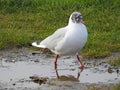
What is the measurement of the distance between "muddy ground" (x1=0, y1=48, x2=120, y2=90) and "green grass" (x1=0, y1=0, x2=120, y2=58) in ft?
1.92

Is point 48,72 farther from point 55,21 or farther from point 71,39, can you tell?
point 55,21

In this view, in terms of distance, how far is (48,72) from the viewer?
1045 cm

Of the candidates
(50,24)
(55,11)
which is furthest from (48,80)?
(55,11)

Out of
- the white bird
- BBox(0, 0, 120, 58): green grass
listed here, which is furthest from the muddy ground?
Result: BBox(0, 0, 120, 58): green grass

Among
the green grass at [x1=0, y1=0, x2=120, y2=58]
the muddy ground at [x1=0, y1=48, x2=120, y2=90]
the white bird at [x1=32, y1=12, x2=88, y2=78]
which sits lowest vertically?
the muddy ground at [x1=0, y1=48, x2=120, y2=90]

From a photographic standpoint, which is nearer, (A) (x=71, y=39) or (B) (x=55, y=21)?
(A) (x=71, y=39)

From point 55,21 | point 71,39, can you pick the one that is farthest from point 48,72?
point 55,21

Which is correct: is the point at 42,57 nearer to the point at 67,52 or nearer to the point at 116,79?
the point at 67,52

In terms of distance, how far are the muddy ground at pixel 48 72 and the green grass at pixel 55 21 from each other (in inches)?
23.1

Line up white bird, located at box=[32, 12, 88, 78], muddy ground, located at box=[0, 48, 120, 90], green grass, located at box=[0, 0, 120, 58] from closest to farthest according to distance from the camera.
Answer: muddy ground, located at box=[0, 48, 120, 90]
white bird, located at box=[32, 12, 88, 78]
green grass, located at box=[0, 0, 120, 58]

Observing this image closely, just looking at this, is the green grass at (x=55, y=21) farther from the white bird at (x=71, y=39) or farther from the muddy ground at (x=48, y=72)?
the white bird at (x=71, y=39)

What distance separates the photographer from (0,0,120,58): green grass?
41.0 ft

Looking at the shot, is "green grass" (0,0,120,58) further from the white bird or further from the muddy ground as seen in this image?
the white bird

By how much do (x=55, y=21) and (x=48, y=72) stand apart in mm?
4353
